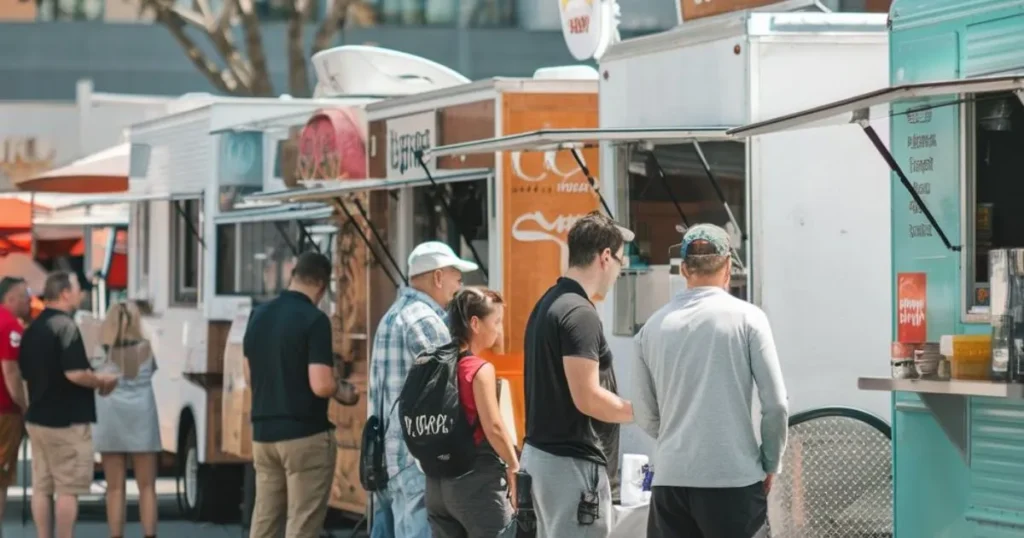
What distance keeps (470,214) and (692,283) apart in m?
4.22

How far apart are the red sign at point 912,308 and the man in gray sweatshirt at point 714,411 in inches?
31.5

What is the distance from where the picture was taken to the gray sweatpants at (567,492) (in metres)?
6.80

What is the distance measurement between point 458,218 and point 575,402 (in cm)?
392

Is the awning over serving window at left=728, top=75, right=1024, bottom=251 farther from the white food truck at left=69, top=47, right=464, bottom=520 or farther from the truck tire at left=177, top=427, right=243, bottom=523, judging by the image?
the truck tire at left=177, top=427, right=243, bottom=523

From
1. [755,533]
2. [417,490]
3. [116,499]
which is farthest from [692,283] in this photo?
[116,499]

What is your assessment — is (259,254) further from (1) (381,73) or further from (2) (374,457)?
(2) (374,457)

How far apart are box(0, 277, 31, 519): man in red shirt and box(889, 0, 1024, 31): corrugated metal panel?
634cm

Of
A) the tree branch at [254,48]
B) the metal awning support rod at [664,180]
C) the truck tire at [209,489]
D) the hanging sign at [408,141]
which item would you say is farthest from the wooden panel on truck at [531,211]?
the tree branch at [254,48]

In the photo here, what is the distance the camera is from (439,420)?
7.41m

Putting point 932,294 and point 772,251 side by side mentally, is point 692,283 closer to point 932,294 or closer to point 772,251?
point 932,294

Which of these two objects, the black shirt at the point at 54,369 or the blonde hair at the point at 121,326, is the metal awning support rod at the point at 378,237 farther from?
the black shirt at the point at 54,369

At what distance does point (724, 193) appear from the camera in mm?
8773

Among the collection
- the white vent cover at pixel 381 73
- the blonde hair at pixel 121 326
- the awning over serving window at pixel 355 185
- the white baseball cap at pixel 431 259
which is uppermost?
the white vent cover at pixel 381 73

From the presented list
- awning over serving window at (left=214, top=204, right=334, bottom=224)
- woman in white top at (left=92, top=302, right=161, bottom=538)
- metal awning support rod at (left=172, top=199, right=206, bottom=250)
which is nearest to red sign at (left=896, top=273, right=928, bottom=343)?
awning over serving window at (left=214, top=204, right=334, bottom=224)
